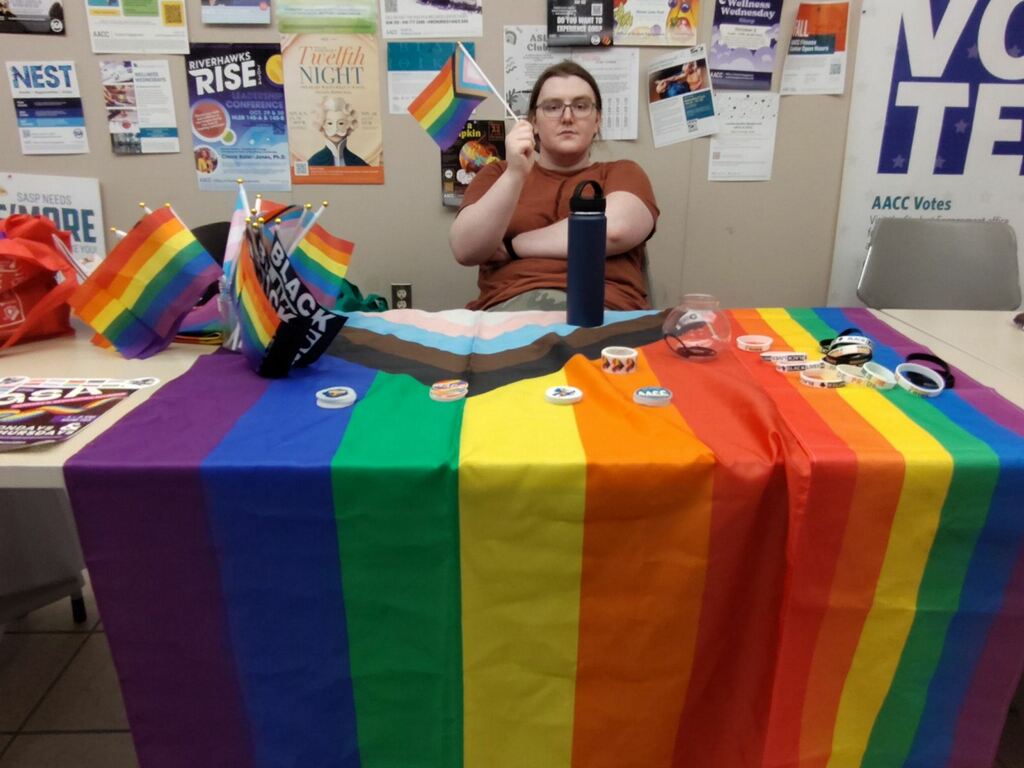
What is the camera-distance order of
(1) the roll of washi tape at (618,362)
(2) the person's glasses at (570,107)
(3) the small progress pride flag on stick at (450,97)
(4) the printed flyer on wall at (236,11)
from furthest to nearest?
(4) the printed flyer on wall at (236,11) → (2) the person's glasses at (570,107) → (3) the small progress pride flag on stick at (450,97) → (1) the roll of washi tape at (618,362)

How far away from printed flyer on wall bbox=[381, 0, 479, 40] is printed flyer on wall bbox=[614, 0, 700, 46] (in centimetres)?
46

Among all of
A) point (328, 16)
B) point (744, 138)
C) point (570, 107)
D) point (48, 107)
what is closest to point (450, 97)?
point (570, 107)

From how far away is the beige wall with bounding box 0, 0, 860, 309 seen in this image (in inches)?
85.8

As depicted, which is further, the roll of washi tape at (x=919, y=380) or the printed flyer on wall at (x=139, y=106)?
the printed flyer on wall at (x=139, y=106)

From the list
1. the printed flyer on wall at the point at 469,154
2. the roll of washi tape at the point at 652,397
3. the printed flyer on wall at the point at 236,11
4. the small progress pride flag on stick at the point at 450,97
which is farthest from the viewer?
the printed flyer on wall at the point at 469,154

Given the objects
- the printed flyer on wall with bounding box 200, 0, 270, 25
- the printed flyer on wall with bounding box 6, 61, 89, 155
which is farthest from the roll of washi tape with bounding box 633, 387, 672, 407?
the printed flyer on wall with bounding box 6, 61, 89, 155

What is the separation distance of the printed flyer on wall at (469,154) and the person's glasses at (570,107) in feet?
1.66

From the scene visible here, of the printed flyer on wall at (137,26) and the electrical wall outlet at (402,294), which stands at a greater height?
the printed flyer on wall at (137,26)

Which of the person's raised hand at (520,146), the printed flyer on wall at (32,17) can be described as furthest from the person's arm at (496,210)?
the printed flyer on wall at (32,17)

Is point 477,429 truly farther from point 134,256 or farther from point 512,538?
A: point 134,256

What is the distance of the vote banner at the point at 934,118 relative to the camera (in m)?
2.17

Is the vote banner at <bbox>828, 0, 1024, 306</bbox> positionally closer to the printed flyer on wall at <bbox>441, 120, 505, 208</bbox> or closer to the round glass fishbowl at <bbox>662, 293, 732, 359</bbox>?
the printed flyer on wall at <bbox>441, 120, 505, 208</bbox>

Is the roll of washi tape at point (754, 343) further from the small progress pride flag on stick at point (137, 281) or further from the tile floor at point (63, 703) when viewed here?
the small progress pride flag on stick at point (137, 281)

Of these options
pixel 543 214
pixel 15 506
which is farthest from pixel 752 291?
pixel 15 506
